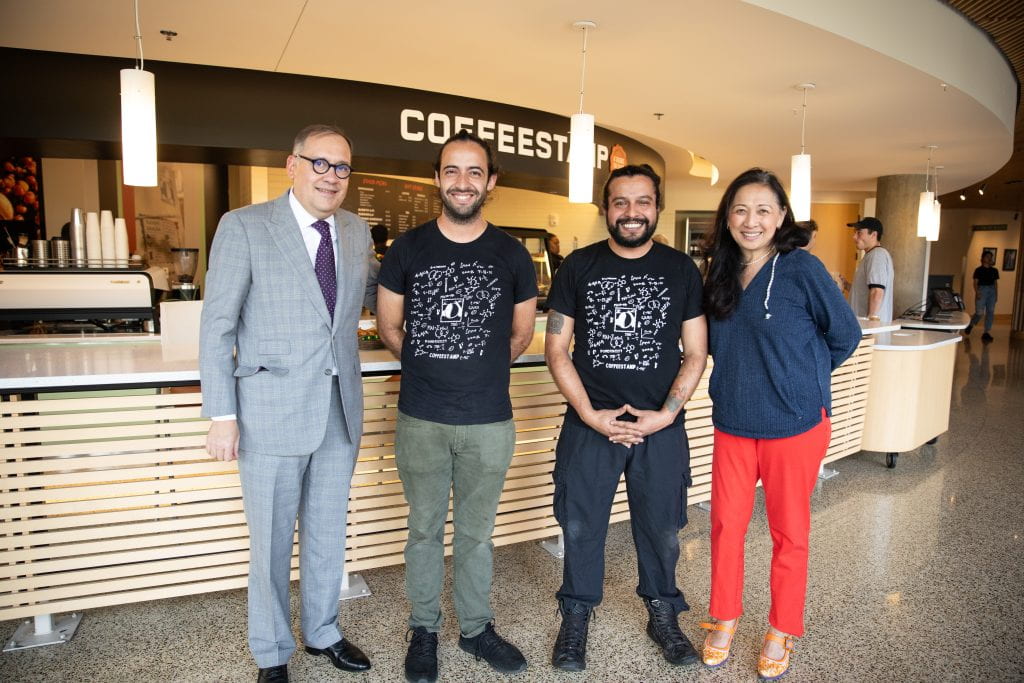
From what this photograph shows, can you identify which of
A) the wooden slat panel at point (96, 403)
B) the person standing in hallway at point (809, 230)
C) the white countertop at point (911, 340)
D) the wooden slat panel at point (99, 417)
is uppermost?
the person standing in hallway at point (809, 230)

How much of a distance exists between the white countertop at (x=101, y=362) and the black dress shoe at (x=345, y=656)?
3.25 ft

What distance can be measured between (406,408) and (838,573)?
2.21m

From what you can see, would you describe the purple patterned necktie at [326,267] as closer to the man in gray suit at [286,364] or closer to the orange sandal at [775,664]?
the man in gray suit at [286,364]

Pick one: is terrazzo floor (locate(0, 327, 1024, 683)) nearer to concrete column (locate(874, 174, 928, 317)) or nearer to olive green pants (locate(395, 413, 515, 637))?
olive green pants (locate(395, 413, 515, 637))

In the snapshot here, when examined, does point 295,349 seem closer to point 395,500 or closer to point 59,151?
point 395,500

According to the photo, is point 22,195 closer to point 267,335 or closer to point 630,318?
point 267,335

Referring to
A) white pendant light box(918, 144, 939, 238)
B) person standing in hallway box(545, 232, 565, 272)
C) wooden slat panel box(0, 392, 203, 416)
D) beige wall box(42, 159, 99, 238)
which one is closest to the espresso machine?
wooden slat panel box(0, 392, 203, 416)

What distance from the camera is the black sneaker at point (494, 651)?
2389mm

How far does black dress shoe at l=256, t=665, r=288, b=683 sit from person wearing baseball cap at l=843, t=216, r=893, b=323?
4848 mm

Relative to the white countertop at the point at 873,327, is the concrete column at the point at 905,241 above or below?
above

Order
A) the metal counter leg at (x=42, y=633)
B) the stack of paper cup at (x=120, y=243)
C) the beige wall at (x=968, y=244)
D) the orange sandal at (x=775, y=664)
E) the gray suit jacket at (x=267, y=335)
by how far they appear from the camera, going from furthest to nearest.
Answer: the beige wall at (x=968, y=244) → the stack of paper cup at (x=120, y=243) → the metal counter leg at (x=42, y=633) → the orange sandal at (x=775, y=664) → the gray suit jacket at (x=267, y=335)

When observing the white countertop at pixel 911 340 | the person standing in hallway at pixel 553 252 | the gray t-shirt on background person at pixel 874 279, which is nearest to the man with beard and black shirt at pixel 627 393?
the white countertop at pixel 911 340

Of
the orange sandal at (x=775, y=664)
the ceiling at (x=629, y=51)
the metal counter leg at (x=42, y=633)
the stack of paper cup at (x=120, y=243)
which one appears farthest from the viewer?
the stack of paper cup at (x=120, y=243)

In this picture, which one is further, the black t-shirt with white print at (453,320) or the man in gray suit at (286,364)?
the black t-shirt with white print at (453,320)
